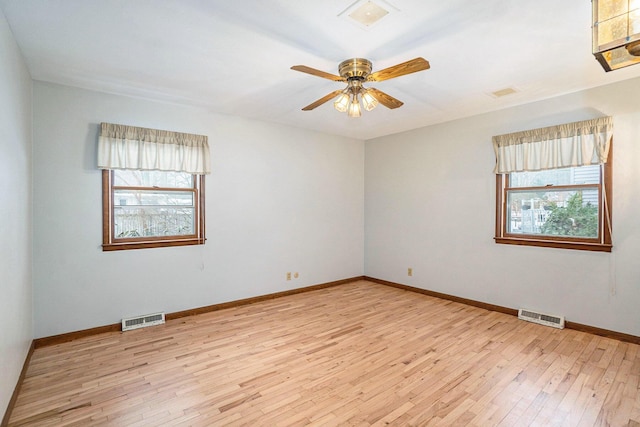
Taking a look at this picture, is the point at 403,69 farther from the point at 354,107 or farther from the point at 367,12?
the point at 354,107

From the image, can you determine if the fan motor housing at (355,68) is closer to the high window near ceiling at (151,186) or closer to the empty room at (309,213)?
the empty room at (309,213)

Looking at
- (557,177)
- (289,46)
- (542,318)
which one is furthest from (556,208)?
(289,46)

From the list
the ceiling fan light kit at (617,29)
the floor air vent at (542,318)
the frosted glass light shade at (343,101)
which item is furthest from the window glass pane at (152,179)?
the floor air vent at (542,318)

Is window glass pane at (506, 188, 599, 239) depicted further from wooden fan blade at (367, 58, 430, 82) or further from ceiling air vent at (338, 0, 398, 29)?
ceiling air vent at (338, 0, 398, 29)

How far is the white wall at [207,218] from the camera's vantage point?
129 inches

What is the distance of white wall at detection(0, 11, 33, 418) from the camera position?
203 centimetres

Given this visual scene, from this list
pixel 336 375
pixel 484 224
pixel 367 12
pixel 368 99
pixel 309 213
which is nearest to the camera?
pixel 367 12

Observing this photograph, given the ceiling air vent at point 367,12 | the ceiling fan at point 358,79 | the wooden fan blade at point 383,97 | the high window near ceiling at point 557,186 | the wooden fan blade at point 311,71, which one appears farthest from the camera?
the high window near ceiling at point 557,186

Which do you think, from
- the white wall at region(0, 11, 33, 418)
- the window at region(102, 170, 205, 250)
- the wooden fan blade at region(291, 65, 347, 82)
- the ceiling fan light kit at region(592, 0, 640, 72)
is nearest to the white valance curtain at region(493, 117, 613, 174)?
the ceiling fan light kit at region(592, 0, 640, 72)

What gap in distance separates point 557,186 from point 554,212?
12.3 inches

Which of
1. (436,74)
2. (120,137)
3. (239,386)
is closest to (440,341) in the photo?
(239,386)

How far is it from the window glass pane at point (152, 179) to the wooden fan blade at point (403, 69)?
8.77ft

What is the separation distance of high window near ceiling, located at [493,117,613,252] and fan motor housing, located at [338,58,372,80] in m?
2.40

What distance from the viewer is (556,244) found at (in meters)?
3.73
